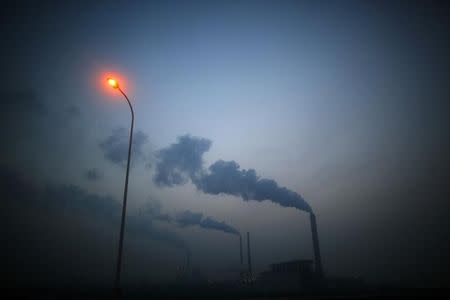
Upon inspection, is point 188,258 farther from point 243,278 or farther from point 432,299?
point 432,299

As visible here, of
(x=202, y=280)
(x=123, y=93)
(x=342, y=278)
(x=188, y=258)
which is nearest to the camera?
(x=123, y=93)

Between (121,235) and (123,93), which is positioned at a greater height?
(123,93)

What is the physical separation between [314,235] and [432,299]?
21864 millimetres

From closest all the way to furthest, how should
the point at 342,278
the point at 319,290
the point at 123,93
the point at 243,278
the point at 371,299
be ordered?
the point at 123,93, the point at 371,299, the point at 319,290, the point at 342,278, the point at 243,278

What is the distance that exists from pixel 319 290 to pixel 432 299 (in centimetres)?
2281

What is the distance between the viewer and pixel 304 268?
41.8 meters

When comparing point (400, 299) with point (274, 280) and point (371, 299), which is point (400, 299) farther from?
point (274, 280)

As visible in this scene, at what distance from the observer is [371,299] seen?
1653 cm

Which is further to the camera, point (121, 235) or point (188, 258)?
point (188, 258)

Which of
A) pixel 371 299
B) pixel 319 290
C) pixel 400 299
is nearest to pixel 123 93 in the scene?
pixel 371 299

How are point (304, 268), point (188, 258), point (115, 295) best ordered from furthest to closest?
point (188, 258), point (304, 268), point (115, 295)

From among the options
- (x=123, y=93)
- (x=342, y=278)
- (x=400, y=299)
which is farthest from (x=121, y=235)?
(x=342, y=278)

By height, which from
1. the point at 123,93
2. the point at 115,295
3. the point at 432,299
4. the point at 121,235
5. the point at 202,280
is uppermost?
the point at 123,93

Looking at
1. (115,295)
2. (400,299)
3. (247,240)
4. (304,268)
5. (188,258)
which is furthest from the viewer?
(188,258)
